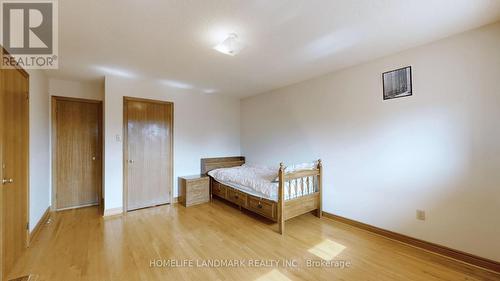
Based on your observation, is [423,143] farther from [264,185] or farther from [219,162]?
[219,162]

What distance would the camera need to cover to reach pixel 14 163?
79.7 inches

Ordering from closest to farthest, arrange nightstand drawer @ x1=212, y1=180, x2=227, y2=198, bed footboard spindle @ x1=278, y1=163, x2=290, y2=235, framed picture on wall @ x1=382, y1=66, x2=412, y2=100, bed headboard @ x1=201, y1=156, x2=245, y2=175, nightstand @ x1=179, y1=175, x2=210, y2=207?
framed picture on wall @ x1=382, y1=66, x2=412, y2=100 < bed footboard spindle @ x1=278, y1=163, x2=290, y2=235 < nightstand @ x1=179, y1=175, x2=210, y2=207 < nightstand drawer @ x1=212, y1=180, x2=227, y2=198 < bed headboard @ x1=201, y1=156, x2=245, y2=175

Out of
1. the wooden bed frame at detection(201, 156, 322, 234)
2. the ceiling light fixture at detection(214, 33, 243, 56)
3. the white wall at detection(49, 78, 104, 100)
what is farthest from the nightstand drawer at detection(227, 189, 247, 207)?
the white wall at detection(49, 78, 104, 100)

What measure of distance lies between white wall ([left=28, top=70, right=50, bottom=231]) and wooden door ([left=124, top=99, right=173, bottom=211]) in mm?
1073

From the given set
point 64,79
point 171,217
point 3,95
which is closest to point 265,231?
point 171,217

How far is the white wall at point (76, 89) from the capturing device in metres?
3.57

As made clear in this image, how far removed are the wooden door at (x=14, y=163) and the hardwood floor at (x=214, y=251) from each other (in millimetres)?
260

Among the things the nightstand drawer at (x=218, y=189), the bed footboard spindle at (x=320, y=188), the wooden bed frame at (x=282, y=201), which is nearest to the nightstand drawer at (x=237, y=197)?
the wooden bed frame at (x=282, y=201)

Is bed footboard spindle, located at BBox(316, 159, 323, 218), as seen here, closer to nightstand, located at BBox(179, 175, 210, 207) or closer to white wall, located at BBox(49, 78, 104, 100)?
nightstand, located at BBox(179, 175, 210, 207)

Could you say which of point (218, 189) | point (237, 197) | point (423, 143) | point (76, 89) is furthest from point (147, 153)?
point (423, 143)

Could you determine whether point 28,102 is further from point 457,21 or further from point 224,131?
point 457,21

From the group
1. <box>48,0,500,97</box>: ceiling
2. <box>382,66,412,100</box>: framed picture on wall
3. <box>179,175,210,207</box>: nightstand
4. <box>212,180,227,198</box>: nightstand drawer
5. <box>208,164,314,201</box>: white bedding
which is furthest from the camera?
<box>212,180,227,198</box>: nightstand drawer

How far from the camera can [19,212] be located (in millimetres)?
2131

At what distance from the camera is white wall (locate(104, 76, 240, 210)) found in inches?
135
